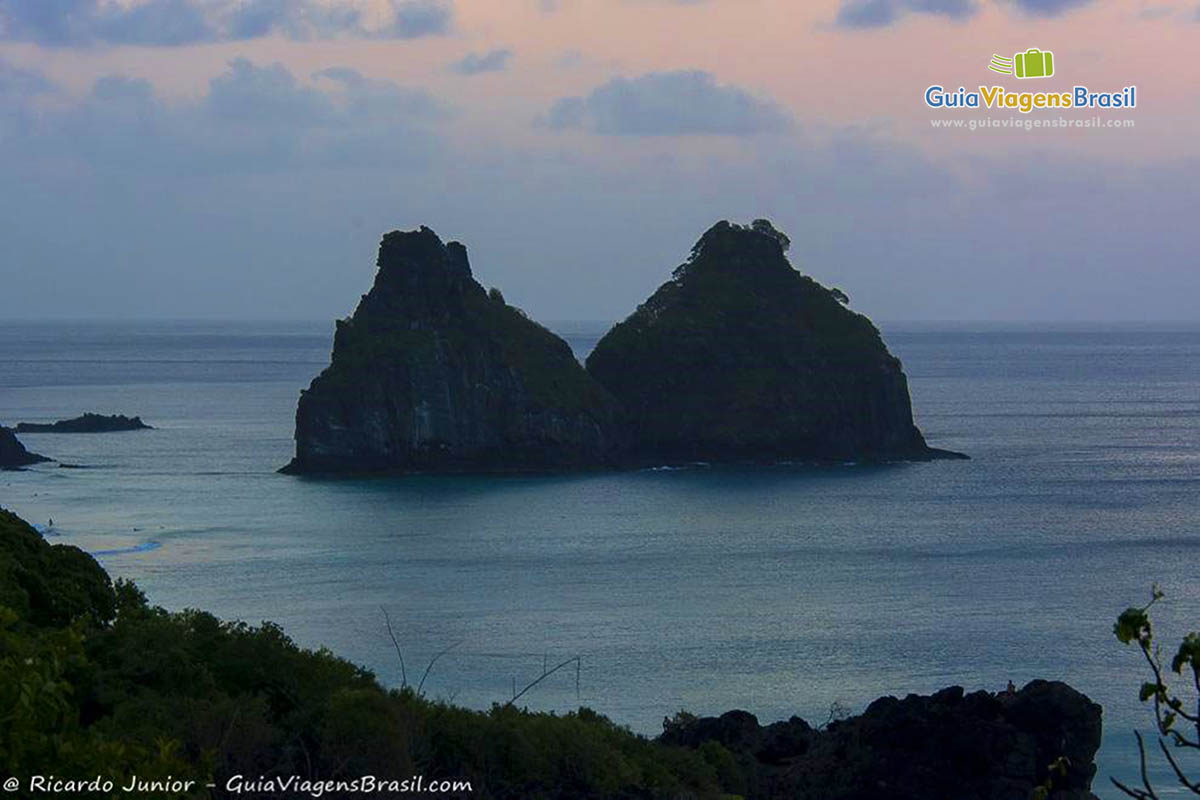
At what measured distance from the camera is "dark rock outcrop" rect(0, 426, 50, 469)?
80.9 m

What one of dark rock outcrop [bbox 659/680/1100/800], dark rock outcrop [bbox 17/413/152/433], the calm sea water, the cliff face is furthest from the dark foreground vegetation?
dark rock outcrop [bbox 17/413/152/433]

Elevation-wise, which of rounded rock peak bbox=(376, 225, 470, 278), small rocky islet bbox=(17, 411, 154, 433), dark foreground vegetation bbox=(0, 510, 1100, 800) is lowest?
dark foreground vegetation bbox=(0, 510, 1100, 800)

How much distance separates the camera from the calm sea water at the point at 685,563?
37.2m

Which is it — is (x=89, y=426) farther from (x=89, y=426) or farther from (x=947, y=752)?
(x=947, y=752)

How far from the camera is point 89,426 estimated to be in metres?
105

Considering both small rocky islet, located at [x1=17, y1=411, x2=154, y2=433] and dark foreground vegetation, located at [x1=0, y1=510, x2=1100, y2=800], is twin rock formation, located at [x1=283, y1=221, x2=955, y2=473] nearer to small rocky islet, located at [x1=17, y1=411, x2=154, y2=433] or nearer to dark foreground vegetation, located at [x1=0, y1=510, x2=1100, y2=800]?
small rocky islet, located at [x1=17, y1=411, x2=154, y2=433]

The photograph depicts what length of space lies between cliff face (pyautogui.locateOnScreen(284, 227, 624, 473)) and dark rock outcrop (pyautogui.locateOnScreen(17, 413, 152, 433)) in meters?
26.9

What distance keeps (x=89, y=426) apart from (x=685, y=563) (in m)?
61.6

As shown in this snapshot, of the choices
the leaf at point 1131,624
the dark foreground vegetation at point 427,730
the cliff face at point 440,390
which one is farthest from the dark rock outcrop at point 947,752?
the cliff face at point 440,390

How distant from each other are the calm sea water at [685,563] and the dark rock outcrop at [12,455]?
1322mm

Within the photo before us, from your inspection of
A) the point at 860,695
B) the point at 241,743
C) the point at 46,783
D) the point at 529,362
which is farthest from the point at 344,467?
the point at 46,783

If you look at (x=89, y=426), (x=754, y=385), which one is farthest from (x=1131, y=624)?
(x=89, y=426)

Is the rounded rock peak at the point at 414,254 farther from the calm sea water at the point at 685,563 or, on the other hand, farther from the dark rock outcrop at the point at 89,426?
the dark rock outcrop at the point at 89,426

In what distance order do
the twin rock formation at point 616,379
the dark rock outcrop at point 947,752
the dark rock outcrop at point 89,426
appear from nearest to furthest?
the dark rock outcrop at point 947,752 → the twin rock formation at point 616,379 → the dark rock outcrop at point 89,426
